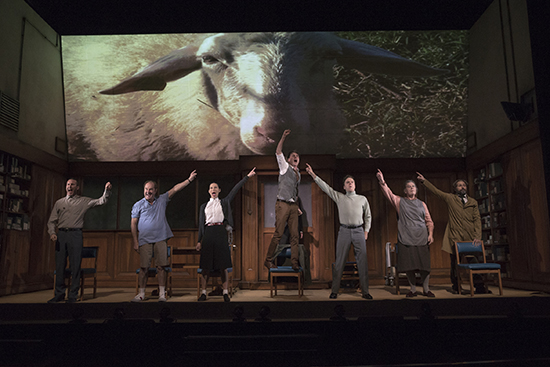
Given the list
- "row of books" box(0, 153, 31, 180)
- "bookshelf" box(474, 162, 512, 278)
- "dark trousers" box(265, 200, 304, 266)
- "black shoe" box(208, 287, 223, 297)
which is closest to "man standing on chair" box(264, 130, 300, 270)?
"dark trousers" box(265, 200, 304, 266)

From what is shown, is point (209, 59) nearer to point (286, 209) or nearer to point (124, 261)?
point (286, 209)

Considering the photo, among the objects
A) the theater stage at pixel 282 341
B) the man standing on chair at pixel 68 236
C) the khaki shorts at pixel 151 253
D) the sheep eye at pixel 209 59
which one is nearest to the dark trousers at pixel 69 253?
the man standing on chair at pixel 68 236

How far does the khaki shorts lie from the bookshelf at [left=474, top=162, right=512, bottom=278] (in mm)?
5186

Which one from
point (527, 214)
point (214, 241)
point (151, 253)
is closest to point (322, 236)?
point (214, 241)

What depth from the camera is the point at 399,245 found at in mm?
5512

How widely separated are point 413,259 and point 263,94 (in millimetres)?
4077

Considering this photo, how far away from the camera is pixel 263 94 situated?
7.80 m

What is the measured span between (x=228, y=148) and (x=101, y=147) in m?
2.40

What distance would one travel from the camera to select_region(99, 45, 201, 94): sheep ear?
770 cm

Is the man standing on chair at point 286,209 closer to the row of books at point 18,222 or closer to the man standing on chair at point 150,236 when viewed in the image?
the man standing on chair at point 150,236

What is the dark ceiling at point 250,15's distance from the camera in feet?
22.2

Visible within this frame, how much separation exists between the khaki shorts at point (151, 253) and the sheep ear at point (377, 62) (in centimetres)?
464

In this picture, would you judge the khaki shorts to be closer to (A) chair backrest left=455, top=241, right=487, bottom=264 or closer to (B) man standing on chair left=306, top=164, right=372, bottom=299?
(B) man standing on chair left=306, top=164, right=372, bottom=299

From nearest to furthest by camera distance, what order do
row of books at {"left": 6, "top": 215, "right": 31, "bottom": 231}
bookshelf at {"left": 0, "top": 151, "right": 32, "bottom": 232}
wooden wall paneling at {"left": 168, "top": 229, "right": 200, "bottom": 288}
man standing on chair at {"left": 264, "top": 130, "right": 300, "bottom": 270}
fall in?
man standing on chair at {"left": 264, "top": 130, "right": 300, "bottom": 270} → bookshelf at {"left": 0, "top": 151, "right": 32, "bottom": 232} → row of books at {"left": 6, "top": 215, "right": 31, "bottom": 231} → wooden wall paneling at {"left": 168, "top": 229, "right": 200, "bottom": 288}
